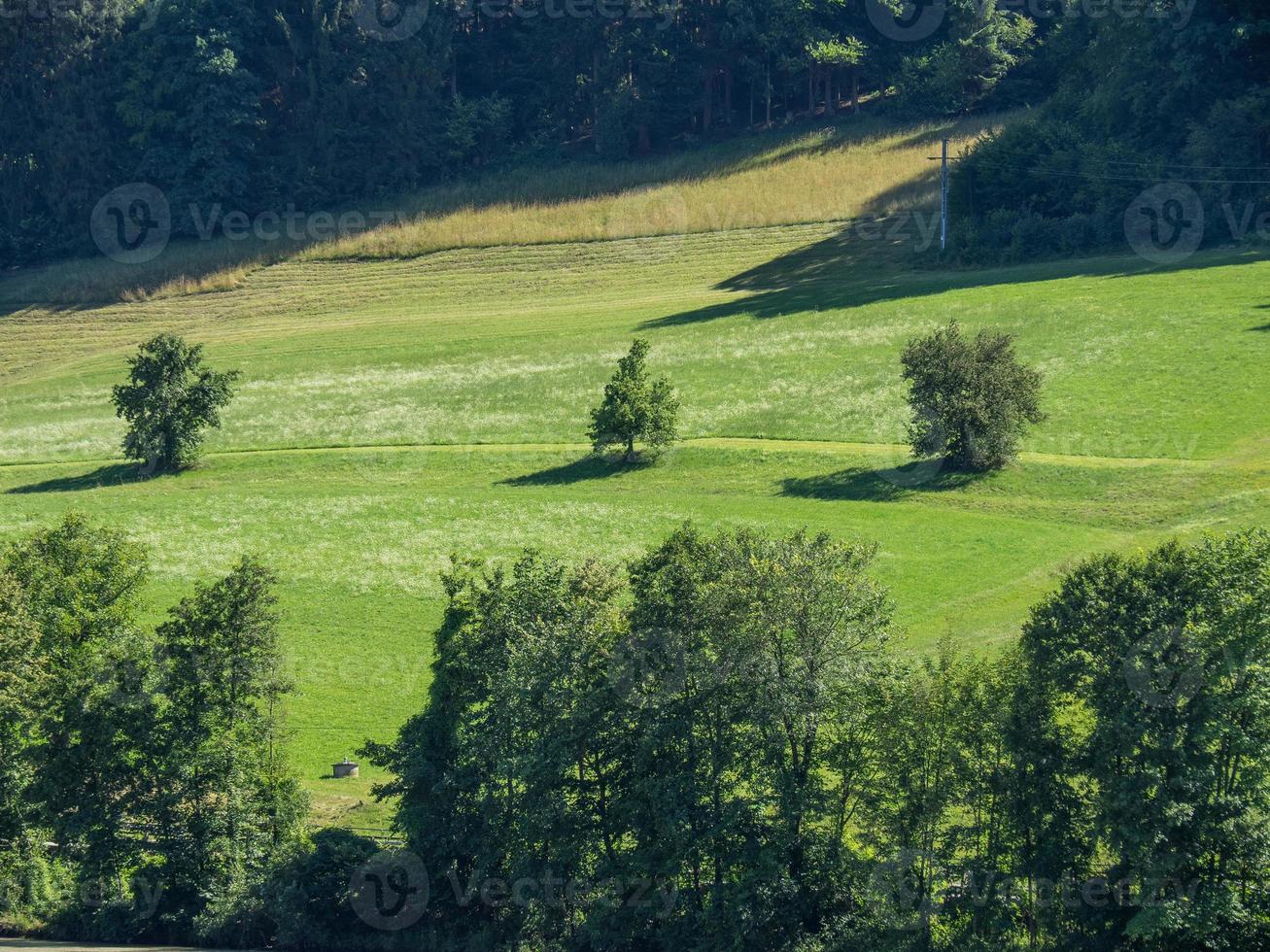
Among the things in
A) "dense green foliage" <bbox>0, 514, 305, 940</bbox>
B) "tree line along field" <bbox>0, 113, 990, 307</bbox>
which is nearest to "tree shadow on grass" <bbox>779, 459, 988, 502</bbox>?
"dense green foliage" <bbox>0, 514, 305, 940</bbox>

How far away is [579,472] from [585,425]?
271 inches

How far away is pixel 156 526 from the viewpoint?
205 feet

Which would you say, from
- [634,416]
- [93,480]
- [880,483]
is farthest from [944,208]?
[93,480]

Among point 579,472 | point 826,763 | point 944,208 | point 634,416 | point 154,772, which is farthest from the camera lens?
point 944,208

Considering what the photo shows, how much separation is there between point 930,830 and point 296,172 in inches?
4188

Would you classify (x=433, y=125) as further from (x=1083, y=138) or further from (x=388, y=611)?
(x=388, y=611)

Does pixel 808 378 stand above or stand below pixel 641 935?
above

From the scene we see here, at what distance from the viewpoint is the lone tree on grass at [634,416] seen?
66688 mm

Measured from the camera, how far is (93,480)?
Result: 71.9 meters

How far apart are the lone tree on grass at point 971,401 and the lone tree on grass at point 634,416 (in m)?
11.3

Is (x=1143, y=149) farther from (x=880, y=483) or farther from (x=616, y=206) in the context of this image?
(x=880, y=483)

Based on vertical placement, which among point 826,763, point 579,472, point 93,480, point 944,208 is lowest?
point 826,763

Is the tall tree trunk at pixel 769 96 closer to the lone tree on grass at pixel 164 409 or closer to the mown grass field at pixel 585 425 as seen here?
the mown grass field at pixel 585 425

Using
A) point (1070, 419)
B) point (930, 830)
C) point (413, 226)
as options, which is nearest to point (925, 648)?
point (930, 830)
